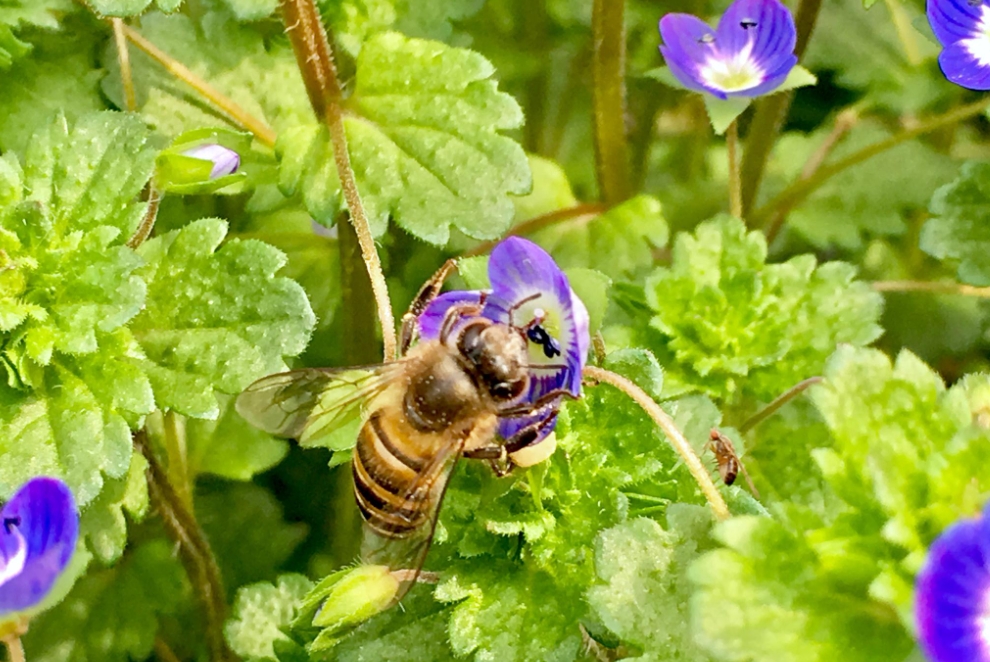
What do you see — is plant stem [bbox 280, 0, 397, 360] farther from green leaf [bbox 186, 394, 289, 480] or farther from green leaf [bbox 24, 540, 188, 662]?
green leaf [bbox 24, 540, 188, 662]

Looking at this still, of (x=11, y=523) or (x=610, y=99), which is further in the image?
(x=610, y=99)

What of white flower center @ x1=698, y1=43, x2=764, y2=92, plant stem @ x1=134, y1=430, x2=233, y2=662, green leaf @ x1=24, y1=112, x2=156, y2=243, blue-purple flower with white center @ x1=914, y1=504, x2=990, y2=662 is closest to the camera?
blue-purple flower with white center @ x1=914, y1=504, x2=990, y2=662

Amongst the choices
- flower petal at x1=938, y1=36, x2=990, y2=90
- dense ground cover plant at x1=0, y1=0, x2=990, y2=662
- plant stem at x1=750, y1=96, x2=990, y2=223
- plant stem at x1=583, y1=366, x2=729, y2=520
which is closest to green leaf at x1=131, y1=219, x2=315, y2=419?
dense ground cover plant at x1=0, y1=0, x2=990, y2=662

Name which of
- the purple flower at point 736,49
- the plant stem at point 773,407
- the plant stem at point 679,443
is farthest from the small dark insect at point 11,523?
the purple flower at point 736,49

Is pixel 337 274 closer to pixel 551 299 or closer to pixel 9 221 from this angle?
pixel 9 221

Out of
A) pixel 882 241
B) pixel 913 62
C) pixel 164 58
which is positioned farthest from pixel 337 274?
pixel 913 62

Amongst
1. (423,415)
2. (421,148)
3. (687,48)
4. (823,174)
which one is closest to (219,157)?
(421,148)

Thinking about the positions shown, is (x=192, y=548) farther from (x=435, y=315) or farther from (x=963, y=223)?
(x=963, y=223)
